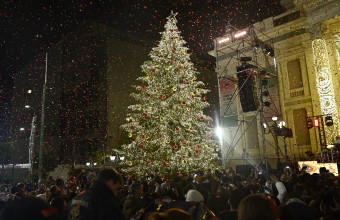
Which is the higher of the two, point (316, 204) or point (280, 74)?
point (280, 74)

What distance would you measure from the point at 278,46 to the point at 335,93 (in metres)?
7.07

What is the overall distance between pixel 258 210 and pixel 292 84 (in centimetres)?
2348

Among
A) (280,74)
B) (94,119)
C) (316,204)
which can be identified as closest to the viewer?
(316,204)

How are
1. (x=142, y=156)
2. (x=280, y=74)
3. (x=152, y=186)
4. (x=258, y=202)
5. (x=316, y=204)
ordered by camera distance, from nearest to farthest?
(x=258, y=202), (x=316, y=204), (x=152, y=186), (x=142, y=156), (x=280, y=74)

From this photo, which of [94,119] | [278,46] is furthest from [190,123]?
[94,119]

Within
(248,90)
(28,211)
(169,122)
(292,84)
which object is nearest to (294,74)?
(292,84)

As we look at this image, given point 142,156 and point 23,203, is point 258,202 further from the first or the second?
point 142,156

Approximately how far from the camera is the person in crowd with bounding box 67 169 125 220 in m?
2.73

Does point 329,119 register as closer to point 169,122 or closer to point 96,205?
point 169,122

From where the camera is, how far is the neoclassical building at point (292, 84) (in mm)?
17656

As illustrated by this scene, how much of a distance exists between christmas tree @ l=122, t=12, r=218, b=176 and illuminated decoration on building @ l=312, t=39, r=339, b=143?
848cm

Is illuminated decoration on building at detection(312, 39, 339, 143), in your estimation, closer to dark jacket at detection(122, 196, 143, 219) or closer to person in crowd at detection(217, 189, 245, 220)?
person in crowd at detection(217, 189, 245, 220)

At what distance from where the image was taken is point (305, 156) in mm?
20719

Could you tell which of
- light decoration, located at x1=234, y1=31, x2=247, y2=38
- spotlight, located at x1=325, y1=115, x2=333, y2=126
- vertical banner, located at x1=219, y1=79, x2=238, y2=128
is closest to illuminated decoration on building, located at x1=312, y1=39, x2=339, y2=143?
spotlight, located at x1=325, y1=115, x2=333, y2=126
